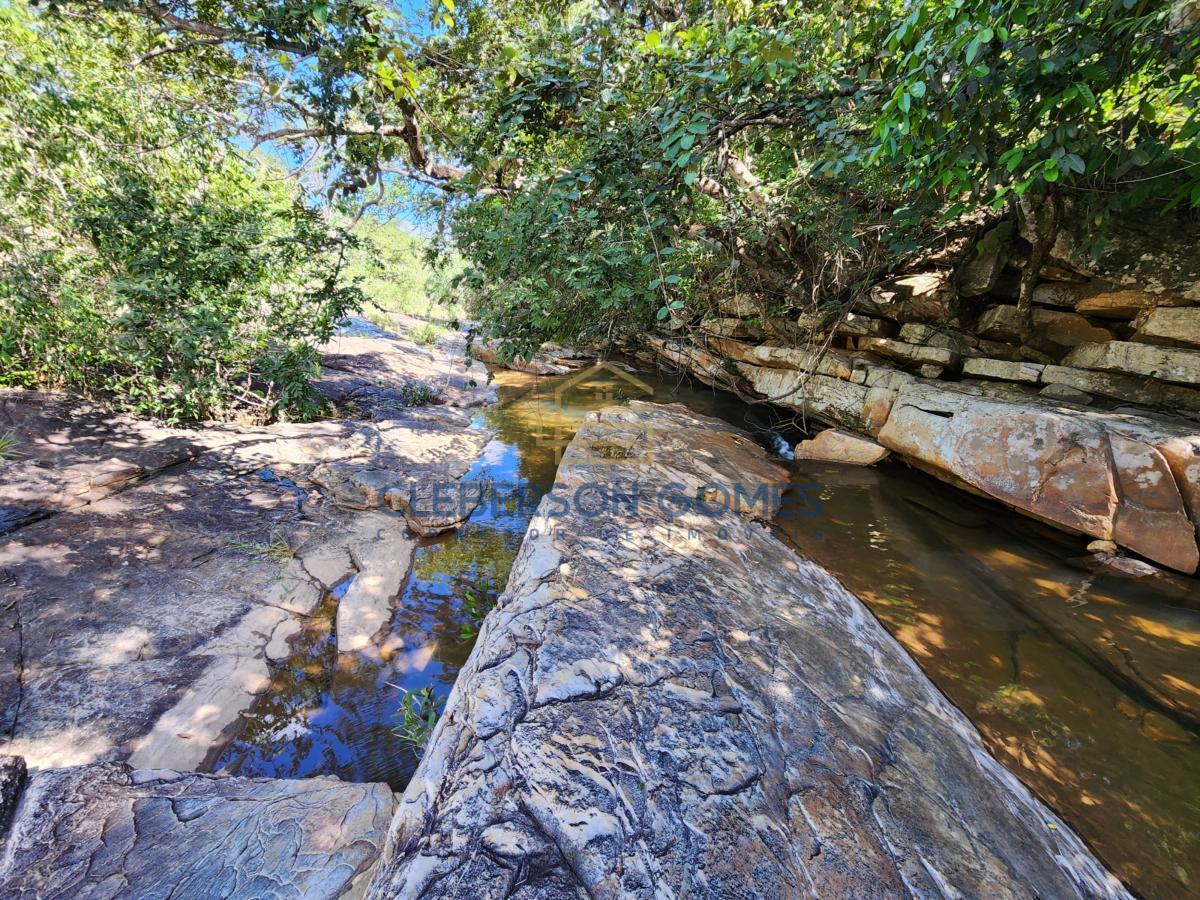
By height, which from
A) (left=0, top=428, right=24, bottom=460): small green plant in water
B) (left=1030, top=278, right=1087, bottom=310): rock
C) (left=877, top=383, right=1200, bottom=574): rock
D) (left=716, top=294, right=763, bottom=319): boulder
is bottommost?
(left=0, top=428, right=24, bottom=460): small green plant in water

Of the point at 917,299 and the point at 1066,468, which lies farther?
the point at 917,299

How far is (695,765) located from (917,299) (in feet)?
21.0

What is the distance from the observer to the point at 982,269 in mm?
5250

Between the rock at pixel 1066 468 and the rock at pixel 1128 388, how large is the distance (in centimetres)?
61

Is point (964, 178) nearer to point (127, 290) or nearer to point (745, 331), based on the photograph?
point (745, 331)

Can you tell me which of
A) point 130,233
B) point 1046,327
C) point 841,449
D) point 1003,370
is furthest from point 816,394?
point 130,233

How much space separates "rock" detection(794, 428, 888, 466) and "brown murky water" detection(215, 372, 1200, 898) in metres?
0.84

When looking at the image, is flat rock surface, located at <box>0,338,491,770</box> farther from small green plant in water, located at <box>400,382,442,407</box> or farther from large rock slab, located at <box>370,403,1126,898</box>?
small green plant in water, located at <box>400,382,442,407</box>

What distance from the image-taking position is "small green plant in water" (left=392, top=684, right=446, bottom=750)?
2621 millimetres

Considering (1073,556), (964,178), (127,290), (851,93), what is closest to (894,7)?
(851,93)

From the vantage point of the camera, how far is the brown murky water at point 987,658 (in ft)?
7.46

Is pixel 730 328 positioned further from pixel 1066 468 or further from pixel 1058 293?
pixel 1066 468

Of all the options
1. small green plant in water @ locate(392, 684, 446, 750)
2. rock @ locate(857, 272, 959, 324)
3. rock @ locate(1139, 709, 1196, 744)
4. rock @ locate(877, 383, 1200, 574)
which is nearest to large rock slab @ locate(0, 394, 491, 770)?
small green plant in water @ locate(392, 684, 446, 750)

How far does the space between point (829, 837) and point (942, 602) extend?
2.84 metres
